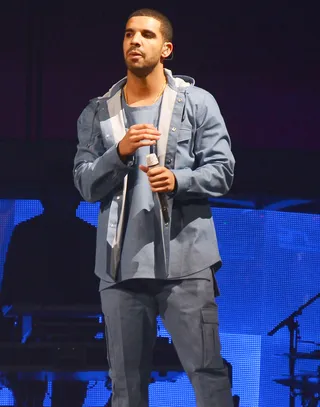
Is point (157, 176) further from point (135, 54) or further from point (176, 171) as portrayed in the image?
point (135, 54)

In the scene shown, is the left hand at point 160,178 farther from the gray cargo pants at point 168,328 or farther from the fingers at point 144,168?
the gray cargo pants at point 168,328

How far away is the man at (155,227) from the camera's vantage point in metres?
2.31

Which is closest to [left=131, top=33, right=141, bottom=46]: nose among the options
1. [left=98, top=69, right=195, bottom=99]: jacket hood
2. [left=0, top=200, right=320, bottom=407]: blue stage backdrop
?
[left=98, top=69, right=195, bottom=99]: jacket hood

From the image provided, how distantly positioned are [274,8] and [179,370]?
1.68 m

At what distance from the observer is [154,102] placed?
2459 mm

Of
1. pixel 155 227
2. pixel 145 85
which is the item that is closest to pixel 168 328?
pixel 155 227

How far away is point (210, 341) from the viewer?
7.63ft

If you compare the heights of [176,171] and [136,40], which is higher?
[136,40]

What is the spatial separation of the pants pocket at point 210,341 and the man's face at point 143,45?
0.72 m

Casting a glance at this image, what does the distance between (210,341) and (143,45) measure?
86 centimetres

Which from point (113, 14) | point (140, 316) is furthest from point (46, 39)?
point (140, 316)

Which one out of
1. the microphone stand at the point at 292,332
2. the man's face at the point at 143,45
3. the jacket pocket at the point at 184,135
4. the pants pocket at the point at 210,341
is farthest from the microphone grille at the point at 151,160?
the microphone stand at the point at 292,332

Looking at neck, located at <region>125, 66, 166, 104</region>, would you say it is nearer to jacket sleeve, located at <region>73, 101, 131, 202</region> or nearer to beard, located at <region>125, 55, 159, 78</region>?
beard, located at <region>125, 55, 159, 78</region>

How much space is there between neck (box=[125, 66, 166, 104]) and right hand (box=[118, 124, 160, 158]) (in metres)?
0.25
